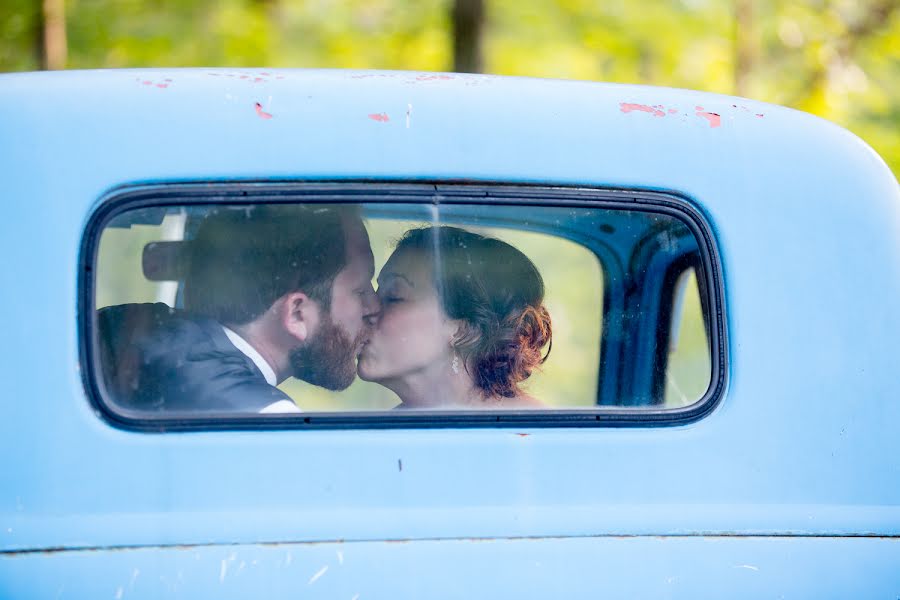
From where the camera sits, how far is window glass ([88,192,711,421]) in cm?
200

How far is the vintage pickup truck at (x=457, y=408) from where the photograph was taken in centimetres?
187

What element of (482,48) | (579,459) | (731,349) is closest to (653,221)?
(731,349)

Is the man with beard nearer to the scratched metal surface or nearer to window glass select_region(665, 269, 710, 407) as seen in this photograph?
the scratched metal surface

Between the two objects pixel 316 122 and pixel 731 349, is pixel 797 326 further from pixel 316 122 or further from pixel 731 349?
pixel 316 122

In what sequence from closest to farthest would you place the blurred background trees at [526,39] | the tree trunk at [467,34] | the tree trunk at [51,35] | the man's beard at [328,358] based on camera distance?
the man's beard at [328,358], the tree trunk at [467,34], the tree trunk at [51,35], the blurred background trees at [526,39]

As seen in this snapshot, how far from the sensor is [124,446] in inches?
73.8

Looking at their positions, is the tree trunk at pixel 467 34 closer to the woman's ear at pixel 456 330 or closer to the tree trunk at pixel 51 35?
the tree trunk at pixel 51 35

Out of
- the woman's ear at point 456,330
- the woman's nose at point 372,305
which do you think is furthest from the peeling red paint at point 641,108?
the woman's nose at point 372,305

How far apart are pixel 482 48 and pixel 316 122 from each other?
5.16 metres

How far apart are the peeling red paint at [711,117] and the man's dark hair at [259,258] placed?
36.3 inches

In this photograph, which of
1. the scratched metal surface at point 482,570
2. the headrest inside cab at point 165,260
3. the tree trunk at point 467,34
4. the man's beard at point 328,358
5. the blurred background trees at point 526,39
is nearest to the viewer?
the scratched metal surface at point 482,570

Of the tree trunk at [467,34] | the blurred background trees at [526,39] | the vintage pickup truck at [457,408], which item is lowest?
the vintage pickup truck at [457,408]

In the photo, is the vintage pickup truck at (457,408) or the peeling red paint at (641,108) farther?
the peeling red paint at (641,108)

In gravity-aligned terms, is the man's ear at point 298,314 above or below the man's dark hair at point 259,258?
below
